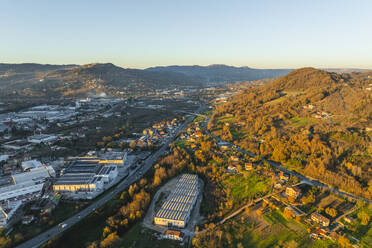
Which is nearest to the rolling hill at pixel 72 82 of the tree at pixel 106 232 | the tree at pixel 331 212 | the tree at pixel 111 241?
the tree at pixel 106 232

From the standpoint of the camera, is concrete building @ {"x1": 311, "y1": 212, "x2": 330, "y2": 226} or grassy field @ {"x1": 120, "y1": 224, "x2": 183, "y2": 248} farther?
concrete building @ {"x1": 311, "y1": 212, "x2": 330, "y2": 226}

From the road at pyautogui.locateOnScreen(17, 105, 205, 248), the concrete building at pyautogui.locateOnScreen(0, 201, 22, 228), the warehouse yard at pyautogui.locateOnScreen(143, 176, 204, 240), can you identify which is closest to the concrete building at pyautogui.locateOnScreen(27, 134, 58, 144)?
the concrete building at pyautogui.locateOnScreen(0, 201, 22, 228)

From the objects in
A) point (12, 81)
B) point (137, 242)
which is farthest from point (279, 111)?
point (12, 81)

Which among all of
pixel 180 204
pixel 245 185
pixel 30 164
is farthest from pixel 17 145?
Answer: pixel 245 185

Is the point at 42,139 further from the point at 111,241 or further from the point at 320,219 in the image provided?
the point at 320,219

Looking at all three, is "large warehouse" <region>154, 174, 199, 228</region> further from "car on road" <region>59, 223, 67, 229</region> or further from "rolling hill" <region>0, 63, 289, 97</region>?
"rolling hill" <region>0, 63, 289, 97</region>

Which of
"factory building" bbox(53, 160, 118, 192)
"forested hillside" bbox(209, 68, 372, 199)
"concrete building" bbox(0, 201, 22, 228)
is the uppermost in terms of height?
"forested hillside" bbox(209, 68, 372, 199)

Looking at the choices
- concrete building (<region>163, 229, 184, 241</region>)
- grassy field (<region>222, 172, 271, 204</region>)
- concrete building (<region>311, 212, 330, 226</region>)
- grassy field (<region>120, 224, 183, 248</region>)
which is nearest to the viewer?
grassy field (<region>120, 224, 183, 248</region>)
